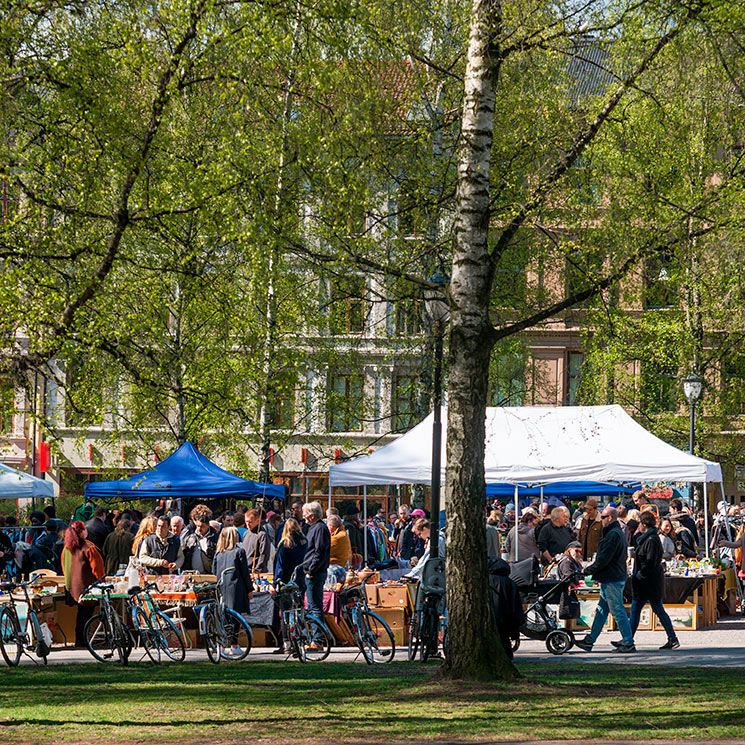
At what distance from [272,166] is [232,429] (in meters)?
27.4

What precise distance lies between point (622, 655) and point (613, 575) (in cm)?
103

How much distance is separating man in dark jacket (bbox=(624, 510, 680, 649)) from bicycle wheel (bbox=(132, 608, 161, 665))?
229 inches

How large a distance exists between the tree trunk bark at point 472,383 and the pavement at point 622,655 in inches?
146

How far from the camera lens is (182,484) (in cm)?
2655

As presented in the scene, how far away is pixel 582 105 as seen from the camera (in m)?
15.9

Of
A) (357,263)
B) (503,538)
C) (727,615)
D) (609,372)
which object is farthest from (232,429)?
(357,263)

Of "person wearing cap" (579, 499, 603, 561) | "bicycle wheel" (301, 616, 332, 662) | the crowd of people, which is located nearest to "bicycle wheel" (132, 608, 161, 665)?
the crowd of people

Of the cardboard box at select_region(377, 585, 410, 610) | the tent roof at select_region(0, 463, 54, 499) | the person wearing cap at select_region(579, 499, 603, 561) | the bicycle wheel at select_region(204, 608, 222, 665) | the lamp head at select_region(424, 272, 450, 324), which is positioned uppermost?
the lamp head at select_region(424, 272, 450, 324)

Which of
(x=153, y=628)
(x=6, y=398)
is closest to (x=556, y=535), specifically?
(x=153, y=628)

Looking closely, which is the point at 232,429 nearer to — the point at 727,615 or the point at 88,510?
the point at 88,510

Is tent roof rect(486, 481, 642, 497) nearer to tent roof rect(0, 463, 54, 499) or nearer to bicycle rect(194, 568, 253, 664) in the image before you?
tent roof rect(0, 463, 54, 499)

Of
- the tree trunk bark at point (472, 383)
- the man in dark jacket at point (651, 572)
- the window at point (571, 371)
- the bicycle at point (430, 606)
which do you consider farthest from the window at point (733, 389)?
the tree trunk bark at point (472, 383)

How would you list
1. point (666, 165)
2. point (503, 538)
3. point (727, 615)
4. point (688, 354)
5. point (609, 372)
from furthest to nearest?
1. point (609, 372)
2. point (688, 354)
3. point (666, 165)
4. point (503, 538)
5. point (727, 615)

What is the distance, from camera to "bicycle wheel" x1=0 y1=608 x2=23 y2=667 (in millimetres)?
15547
